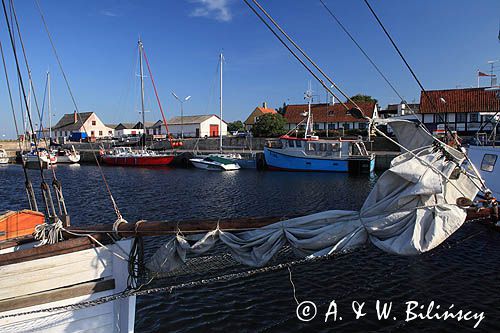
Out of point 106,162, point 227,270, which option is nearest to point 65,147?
point 106,162

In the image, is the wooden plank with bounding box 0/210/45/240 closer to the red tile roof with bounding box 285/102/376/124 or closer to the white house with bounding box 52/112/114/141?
the red tile roof with bounding box 285/102/376/124

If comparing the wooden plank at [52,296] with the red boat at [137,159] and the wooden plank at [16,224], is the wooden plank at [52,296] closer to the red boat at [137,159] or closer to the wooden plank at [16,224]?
the wooden plank at [16,224]

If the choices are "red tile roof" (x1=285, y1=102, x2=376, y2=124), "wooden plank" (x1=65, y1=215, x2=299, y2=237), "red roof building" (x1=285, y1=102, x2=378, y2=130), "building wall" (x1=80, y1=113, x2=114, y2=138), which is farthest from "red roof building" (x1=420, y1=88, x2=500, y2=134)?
"building wall" (x1=80, y1=113, x2=114, y2=138)

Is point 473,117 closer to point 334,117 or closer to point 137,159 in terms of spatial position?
point 334,117

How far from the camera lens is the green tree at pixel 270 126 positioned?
60.8m

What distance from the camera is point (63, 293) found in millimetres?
5113

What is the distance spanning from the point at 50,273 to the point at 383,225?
15.2 feet

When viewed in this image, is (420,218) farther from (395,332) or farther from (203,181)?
(203,181)

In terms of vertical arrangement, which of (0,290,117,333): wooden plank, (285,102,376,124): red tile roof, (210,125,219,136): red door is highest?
(285,102,376,124): red tile roof

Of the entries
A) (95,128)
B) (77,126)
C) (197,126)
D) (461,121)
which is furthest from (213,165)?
(95,128)

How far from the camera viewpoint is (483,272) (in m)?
10.3

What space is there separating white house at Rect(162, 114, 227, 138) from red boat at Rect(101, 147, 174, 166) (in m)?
27.7

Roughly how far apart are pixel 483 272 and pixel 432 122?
43.2 meters

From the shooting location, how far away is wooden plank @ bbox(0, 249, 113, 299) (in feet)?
16.6
